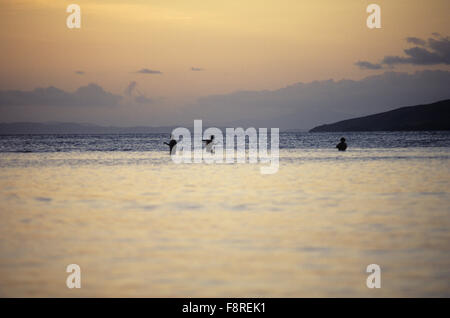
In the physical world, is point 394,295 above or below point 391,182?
below

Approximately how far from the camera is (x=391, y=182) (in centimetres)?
2358

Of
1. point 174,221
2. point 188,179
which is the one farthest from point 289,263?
point 188,179

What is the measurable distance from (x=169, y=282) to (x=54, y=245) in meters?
3.80

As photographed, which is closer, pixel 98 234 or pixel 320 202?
pixel 98 234

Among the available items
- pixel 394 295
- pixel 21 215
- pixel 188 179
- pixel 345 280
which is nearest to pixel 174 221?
pixel 21 215

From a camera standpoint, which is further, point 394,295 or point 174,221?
→ point 174,221

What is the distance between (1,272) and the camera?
980 cm

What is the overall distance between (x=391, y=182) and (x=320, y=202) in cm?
716

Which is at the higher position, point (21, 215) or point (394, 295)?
point (21, 215)

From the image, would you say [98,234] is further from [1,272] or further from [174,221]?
[1,272]

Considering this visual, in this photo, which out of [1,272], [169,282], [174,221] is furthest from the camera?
[174,221]

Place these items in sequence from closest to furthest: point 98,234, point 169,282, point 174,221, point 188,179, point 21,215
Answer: point 169,282, point 98,234, point 174,221, point 21,215, point 188,179
